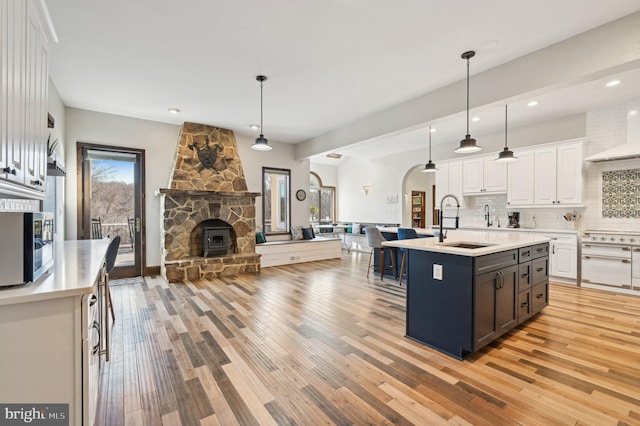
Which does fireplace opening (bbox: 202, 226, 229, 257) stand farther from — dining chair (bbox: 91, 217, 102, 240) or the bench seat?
dining chair (bbox: 91, 217, 102, 240)

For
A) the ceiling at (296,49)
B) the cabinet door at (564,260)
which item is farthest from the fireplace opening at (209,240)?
the cabinet door at (564,260)

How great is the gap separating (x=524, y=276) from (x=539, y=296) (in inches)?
22.6

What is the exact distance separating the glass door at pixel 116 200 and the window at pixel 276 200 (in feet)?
8.52

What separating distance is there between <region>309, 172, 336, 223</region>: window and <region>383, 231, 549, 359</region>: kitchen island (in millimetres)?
7718

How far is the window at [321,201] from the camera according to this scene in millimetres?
10719

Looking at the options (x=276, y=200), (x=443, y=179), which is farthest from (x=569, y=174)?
(x=276, y=200)

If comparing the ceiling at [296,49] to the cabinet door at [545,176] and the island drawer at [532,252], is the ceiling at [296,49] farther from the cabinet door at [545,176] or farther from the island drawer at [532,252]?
the island drawer at [532,252]

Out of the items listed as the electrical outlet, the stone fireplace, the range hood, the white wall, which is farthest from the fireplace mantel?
the range hood

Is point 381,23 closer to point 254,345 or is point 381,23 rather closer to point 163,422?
point 254,345

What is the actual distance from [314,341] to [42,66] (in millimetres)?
2930

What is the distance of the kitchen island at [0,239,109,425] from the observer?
1.27 metres

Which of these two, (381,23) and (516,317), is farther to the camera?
(516,317)

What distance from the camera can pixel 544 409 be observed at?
73.6 inches

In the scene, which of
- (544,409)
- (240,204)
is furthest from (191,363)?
(240,204)
